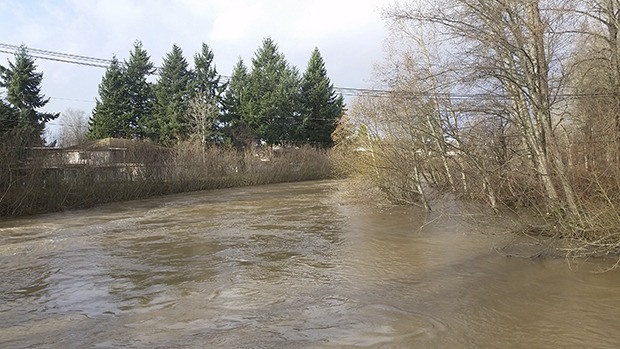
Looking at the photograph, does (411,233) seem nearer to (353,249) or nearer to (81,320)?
(353,249)

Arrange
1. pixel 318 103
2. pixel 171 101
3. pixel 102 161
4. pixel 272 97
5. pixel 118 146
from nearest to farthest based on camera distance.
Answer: pixel 102 161 < pixel 118 146 < pixel 171 101 < pixel 272 97 < pixel 318 103

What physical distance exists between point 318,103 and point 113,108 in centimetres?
1941

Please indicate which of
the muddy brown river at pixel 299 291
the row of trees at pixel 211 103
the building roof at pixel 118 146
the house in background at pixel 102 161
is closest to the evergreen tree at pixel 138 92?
the row of trees at pixel 211 103

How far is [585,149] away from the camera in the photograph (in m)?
10.6

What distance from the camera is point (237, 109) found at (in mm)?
46594

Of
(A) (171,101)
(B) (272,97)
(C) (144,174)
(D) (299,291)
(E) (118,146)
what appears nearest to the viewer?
(D) (299,291)

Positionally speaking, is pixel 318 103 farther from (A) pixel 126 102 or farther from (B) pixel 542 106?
(B) pixel 542 106

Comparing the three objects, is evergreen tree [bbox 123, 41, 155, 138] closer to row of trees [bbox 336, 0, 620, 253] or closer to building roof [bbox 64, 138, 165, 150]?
building roof [bbox 64, 138, 165, 150]

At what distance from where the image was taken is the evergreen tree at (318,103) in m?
49.7

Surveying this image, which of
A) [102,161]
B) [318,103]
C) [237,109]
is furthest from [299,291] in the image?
[318,103]

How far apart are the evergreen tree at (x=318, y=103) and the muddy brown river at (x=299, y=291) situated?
35.1 m

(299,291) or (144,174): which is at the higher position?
(144,174)

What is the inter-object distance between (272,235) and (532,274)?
288 inches

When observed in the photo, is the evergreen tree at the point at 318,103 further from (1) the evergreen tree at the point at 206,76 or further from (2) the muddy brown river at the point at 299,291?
(2) the muddy brown river at the point at 299,291
